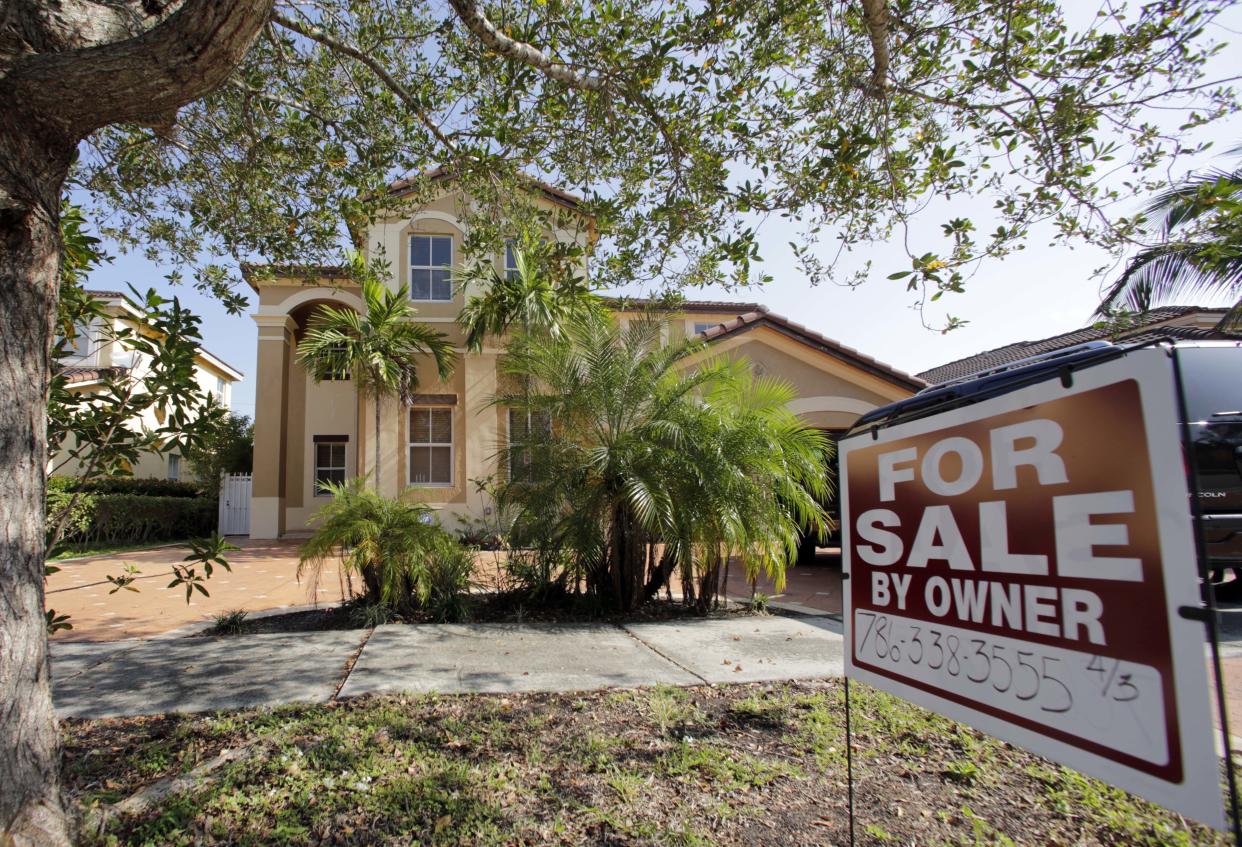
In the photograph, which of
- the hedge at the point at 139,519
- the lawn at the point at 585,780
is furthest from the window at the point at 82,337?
the hedge at the point at 139,519

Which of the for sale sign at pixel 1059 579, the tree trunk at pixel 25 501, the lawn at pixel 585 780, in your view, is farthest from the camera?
the lawn at pixel 585 780

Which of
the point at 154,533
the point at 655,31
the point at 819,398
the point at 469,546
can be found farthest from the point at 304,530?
the point at 655,31

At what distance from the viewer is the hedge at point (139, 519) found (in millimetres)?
14414

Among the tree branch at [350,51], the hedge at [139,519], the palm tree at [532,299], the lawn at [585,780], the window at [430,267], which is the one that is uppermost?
the window at [430,267]

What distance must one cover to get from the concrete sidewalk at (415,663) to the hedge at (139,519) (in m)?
10.3

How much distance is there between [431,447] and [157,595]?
7240mm

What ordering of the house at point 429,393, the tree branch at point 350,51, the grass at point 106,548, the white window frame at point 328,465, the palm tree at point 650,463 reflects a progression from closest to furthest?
the tree branch at point 350,51 → the palm tree at point 650,463 → the grass at point 106,548 → the house at point 429,393 → the white window frame at point 328,465

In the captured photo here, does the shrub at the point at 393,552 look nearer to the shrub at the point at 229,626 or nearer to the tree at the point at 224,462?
the shrub at the point at 229,626

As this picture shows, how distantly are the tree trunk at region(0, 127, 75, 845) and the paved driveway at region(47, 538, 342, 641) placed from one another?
403 centimetres

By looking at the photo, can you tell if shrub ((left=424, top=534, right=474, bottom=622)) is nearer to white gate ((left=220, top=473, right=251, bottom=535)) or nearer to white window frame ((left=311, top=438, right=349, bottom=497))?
white window frame ((left=311, top=438, right=349, bottom=497))

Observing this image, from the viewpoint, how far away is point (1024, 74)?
4719mm

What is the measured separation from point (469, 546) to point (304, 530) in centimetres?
1230

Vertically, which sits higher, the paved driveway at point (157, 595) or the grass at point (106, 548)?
the grass at point (106, 548)

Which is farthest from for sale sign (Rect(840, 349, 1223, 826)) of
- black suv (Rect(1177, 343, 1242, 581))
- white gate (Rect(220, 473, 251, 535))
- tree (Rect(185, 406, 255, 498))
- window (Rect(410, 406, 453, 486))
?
tree (Rect(185, 406, 255, 498))
